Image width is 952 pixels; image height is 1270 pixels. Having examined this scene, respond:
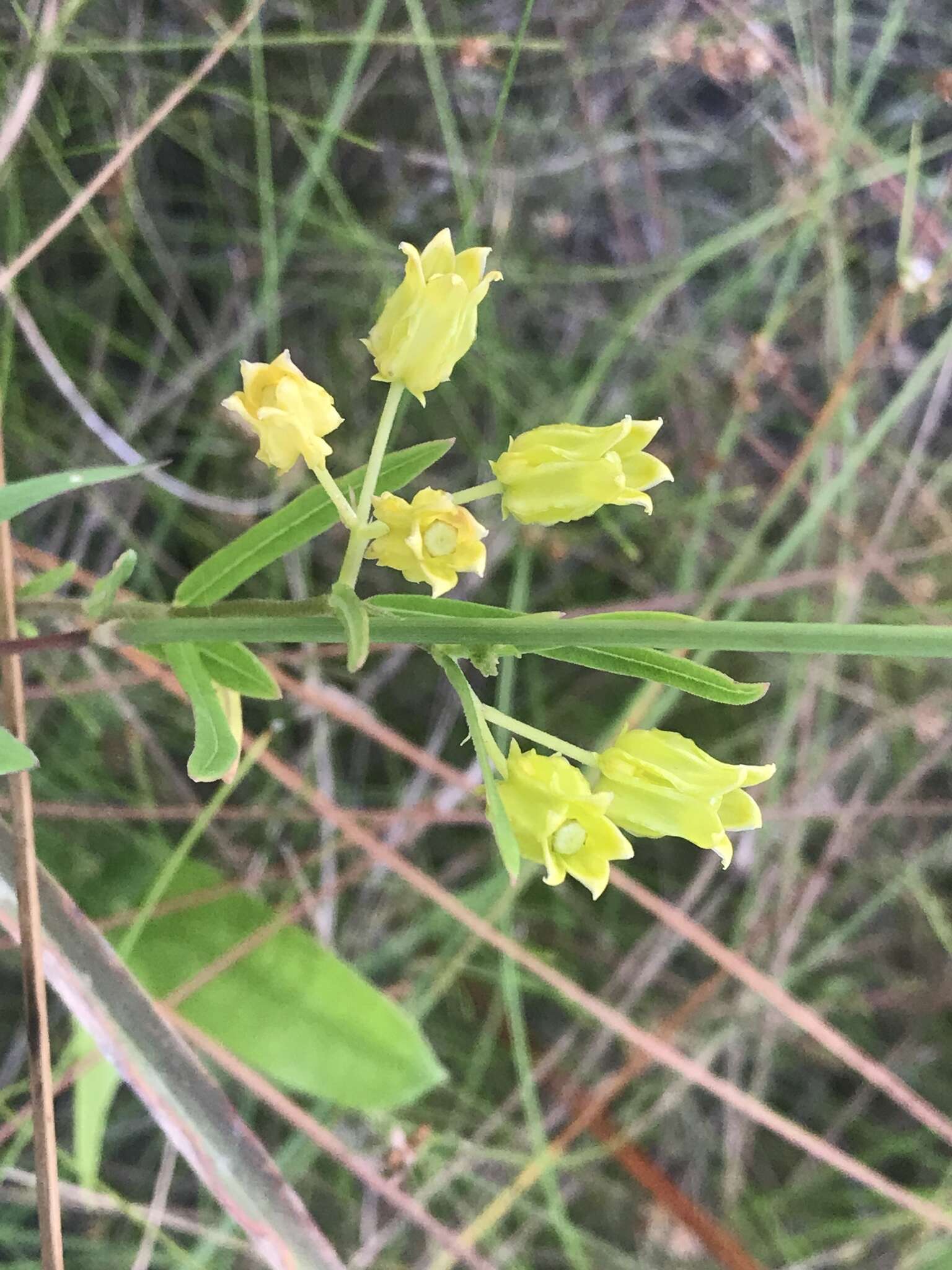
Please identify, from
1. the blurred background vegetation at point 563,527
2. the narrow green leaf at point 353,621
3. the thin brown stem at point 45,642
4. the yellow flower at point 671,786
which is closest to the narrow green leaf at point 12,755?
the thin brown stem at point 45,642

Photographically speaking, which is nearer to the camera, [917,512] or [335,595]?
[335,595]

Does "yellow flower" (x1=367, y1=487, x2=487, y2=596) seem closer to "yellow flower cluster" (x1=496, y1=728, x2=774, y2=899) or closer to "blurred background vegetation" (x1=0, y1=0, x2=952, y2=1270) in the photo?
"yellow flower cluster" (x1=496, y1=728, x2=774, y2=899)

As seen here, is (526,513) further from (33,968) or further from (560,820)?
(33,968)

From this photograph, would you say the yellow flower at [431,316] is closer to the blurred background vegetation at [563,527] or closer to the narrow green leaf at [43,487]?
the narrow green leaf at [43,487]

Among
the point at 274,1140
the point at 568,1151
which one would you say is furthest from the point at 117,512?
the point at 568,1151

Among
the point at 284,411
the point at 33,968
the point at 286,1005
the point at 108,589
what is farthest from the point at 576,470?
the point at 286,1005

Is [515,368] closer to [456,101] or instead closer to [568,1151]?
[456,101]
